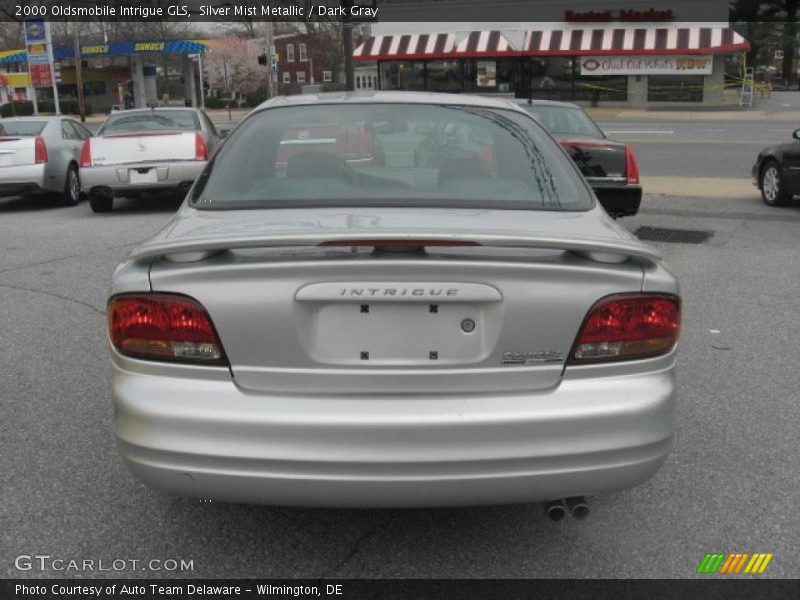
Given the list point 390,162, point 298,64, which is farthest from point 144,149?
point 298,64

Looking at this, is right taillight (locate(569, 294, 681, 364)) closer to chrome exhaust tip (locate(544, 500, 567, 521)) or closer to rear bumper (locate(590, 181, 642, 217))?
chrome exhaust tip (locate(544, 500, 567, 521))

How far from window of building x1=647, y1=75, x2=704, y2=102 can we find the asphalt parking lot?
118 feet

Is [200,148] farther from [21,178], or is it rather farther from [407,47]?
[407,47]

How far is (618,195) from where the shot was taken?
358 inches

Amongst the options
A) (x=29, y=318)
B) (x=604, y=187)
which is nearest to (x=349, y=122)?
(x=29, y=318)

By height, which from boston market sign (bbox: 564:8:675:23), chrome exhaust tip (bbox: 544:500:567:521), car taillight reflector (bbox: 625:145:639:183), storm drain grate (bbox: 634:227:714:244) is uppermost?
boston market sign (bbox: 564:8:675:23)

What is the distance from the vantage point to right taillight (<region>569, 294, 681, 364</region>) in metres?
2.68

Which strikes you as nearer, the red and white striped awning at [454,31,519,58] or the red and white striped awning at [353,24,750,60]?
the red and white striped awning at [353,24,750,60]

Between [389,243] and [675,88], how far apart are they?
131ft

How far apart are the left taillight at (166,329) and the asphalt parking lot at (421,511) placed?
2.77ft

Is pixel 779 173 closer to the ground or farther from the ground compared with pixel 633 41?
closer to the ground

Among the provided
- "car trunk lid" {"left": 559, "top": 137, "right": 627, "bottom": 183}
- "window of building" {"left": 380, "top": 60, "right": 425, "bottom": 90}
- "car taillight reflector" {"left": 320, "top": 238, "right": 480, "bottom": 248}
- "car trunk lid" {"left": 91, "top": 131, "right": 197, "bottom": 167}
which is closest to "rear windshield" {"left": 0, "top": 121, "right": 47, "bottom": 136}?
"car trunk lid" {"left": 91, "top": 131, "right": 197, "bottom": 167}

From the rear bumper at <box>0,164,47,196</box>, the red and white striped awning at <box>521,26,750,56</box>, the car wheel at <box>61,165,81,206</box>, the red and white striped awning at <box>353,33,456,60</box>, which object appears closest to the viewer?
the rear bumper at <box>0,164,47,196</box>

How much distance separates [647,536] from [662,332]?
0.92 m
